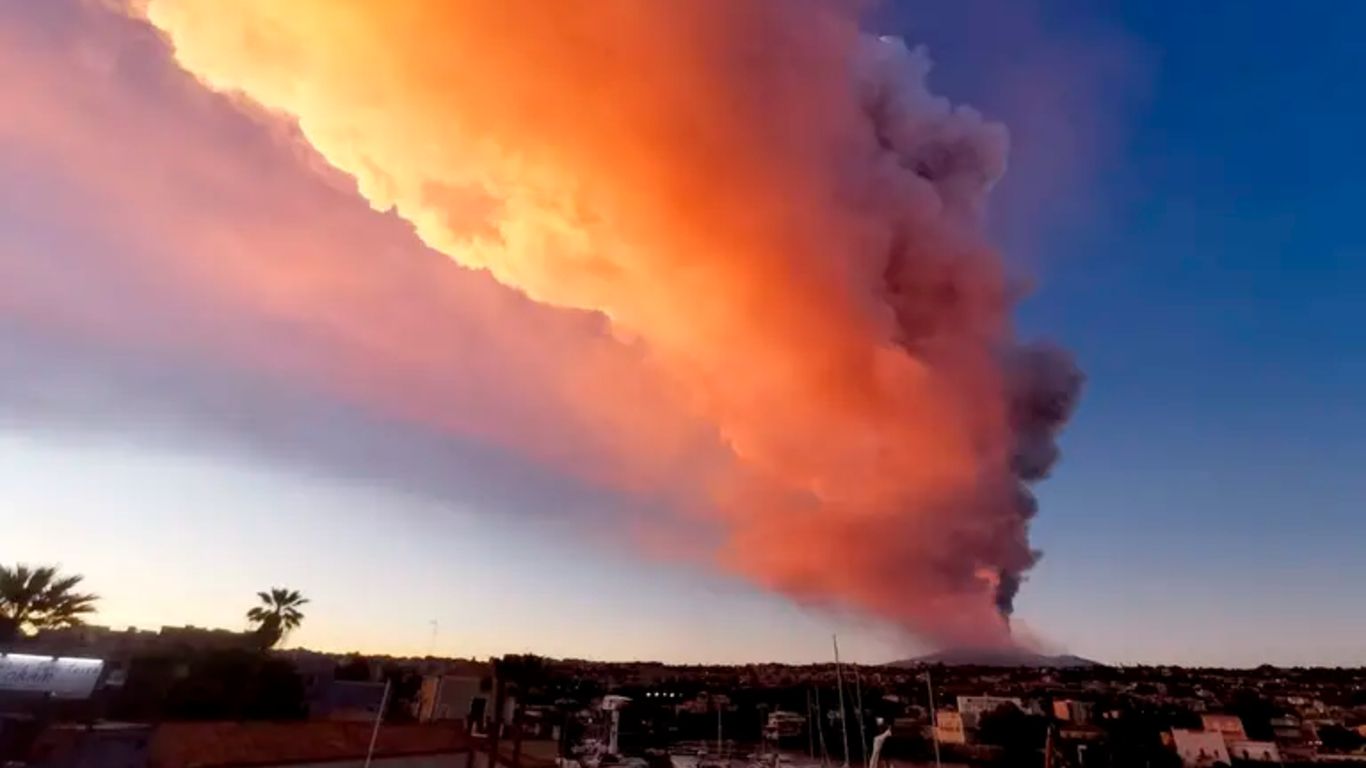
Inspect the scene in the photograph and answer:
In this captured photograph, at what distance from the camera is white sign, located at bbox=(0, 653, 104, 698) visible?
1325 inches

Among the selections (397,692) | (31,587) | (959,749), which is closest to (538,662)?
(397,692)

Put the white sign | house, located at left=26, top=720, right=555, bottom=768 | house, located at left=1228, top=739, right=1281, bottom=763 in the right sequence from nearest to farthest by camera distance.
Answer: house, located at left=26, top=720, right=555, bottom=768 → the white sign → house, located at left=1228, top=739, right=1281, bottom=763

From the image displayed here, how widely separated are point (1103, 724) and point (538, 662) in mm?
59002

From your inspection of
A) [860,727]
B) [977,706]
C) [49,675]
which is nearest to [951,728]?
[977,706]

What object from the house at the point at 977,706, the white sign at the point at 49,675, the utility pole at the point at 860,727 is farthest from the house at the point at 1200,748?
the white sign at the point at 49,675

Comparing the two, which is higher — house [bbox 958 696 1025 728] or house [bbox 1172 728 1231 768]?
house [bbox 958 696 1025 728]

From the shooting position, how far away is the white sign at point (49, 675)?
3366 centimetres

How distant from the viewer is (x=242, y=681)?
4200 centimetres

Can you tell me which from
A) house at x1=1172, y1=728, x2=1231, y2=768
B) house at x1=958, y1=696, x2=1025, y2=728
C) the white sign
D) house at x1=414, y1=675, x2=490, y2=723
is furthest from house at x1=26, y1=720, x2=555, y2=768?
house at x1=958, y1=696, x2=1025, y2=728

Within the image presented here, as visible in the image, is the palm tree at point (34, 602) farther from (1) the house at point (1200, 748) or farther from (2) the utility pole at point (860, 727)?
(1) the house at point (1200, 748)

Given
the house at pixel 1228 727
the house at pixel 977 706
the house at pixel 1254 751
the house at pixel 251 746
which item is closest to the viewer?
the house at pixel 251 746

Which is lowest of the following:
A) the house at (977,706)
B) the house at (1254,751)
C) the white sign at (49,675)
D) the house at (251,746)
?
the house at (251,746)

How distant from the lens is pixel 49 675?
115 ft

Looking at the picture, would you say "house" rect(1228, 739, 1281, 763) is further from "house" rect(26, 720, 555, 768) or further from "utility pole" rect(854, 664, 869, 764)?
"house" rect(26, 720, 555, 768)
